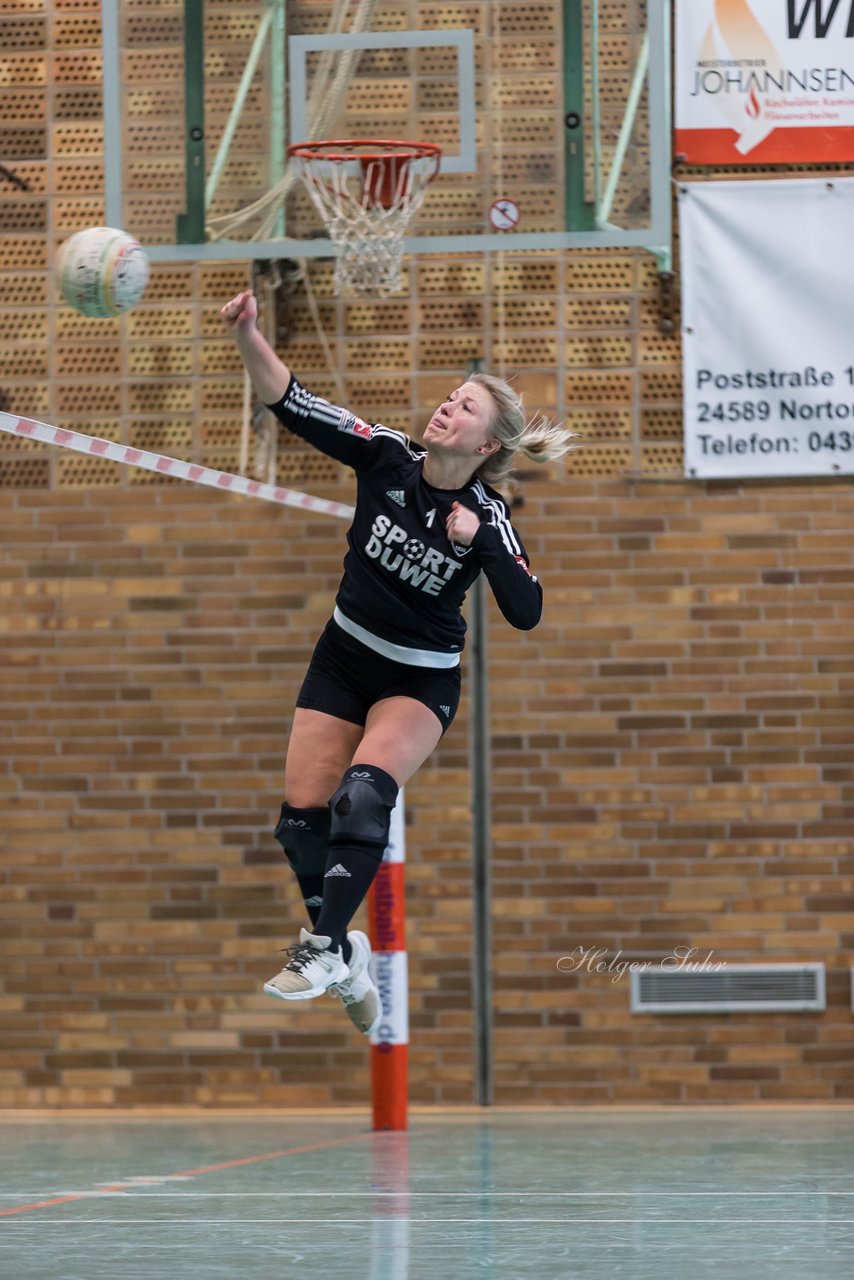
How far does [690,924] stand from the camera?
864 cm

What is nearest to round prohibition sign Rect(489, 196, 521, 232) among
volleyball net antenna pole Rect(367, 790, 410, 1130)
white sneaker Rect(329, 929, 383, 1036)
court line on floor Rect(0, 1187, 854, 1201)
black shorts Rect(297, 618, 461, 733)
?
volleyball net antenna pole Rect(367, 790, 410, 1130)

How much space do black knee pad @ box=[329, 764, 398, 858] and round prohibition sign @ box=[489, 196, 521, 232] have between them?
10.5ft

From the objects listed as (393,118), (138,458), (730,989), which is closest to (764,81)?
(393,118)

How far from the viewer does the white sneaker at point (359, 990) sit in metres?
5.41

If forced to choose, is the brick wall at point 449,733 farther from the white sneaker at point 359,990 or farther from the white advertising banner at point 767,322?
the white sneaker at point 359,990

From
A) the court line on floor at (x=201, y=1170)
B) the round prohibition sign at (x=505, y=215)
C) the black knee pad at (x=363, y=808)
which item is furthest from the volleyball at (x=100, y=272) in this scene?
the court line on floor at (x=201, y=1170)

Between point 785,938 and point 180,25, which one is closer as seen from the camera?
point 180,25

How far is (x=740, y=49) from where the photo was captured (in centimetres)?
887

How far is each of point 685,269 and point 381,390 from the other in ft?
5.20

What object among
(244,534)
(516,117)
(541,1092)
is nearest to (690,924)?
(541,1092)

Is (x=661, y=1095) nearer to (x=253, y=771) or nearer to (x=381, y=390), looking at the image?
(x=253, y=771)

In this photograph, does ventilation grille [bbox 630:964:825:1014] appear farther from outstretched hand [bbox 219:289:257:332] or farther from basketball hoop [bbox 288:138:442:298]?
outstretched hand [bbox 219:289:257:332]

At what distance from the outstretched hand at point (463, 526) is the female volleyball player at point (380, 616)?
5 cm

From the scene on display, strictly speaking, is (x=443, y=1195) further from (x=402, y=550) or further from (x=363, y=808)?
(x=402, y=550)
